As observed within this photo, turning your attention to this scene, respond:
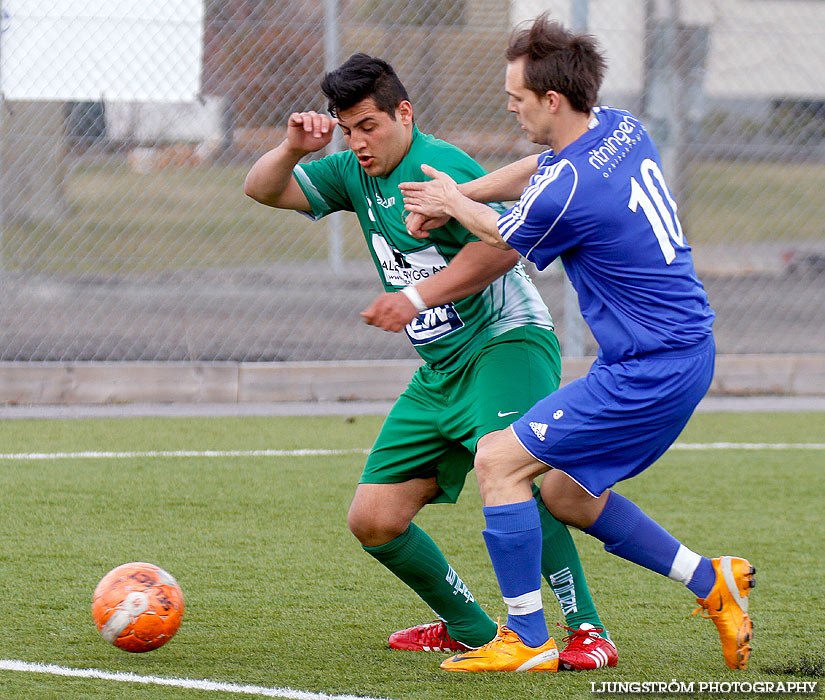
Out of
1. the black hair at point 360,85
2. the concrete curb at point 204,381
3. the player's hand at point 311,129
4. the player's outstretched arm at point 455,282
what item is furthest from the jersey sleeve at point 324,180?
the concrete curb at point 204,381

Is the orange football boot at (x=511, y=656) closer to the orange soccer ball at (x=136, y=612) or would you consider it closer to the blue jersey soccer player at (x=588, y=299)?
the blue jersey soccer player at (x=588, y=299)

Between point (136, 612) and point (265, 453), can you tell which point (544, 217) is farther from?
point (265, 453)

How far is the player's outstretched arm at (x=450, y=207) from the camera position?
3.46m

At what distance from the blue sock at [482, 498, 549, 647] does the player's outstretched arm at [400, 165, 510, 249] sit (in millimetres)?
782

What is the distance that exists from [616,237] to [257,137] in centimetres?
587

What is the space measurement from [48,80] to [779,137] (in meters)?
5.65

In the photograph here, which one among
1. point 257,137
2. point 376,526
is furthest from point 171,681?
point 257,137

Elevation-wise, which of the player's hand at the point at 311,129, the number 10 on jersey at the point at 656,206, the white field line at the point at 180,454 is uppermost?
the number 10 on jersey at the point at 656,206

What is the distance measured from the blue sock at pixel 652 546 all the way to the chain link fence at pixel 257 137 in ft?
17.8

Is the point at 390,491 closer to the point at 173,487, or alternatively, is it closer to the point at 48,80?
the point at 173,487

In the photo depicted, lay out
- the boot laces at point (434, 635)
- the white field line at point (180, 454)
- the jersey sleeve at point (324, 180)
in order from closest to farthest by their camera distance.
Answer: the boot laces at point (434, 635), the jersey sleeve at point (324, 180), the white field line at point (180, 454)

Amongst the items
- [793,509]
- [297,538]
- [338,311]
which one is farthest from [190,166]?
A: [793,509]

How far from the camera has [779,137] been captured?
31.6 ft

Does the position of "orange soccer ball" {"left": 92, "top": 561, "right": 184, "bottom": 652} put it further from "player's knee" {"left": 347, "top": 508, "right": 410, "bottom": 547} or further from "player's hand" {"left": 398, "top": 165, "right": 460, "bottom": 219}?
"player's hand" {"left": 398, "top": 165, "right": 460, "bottom": 219}
